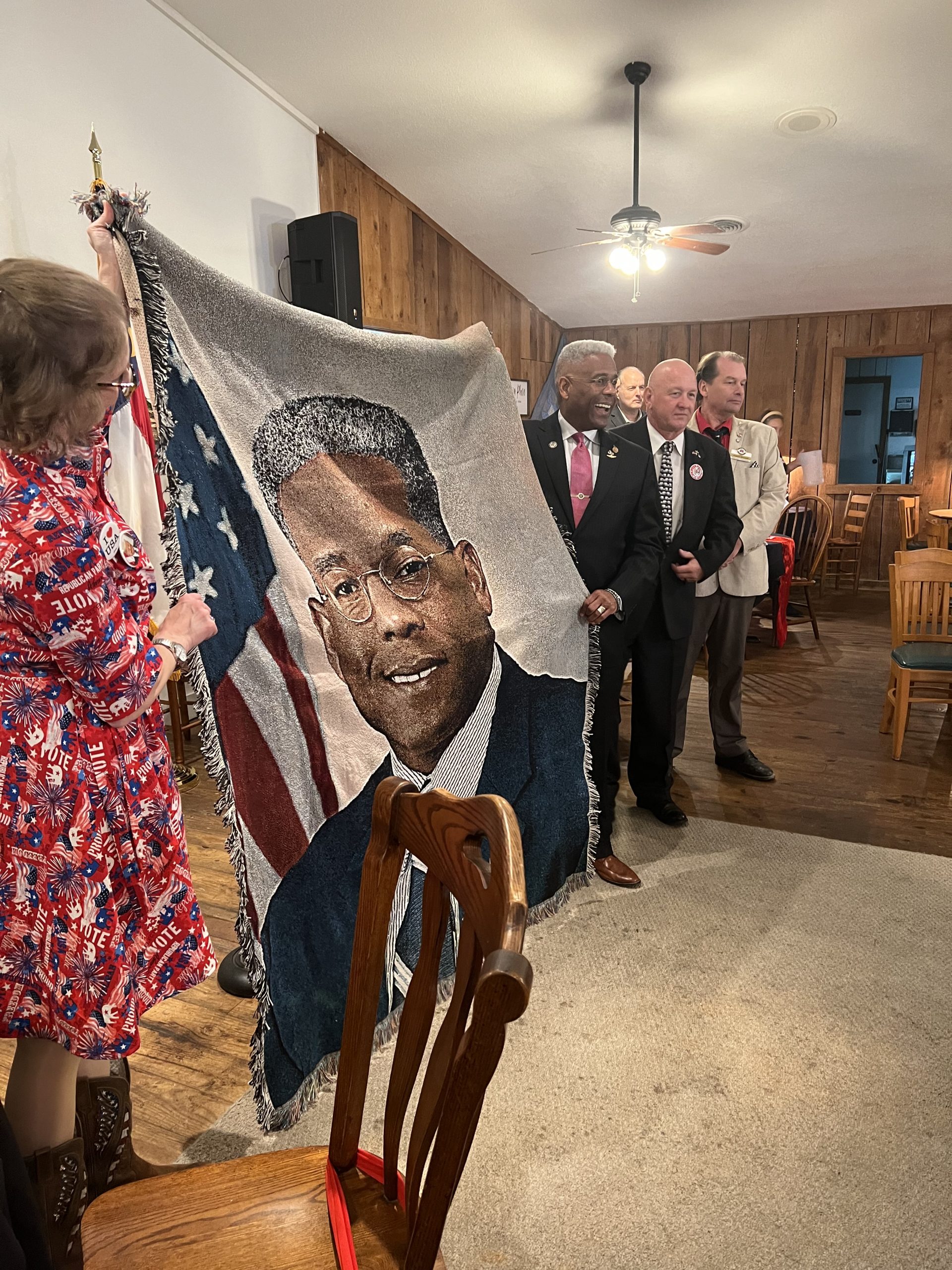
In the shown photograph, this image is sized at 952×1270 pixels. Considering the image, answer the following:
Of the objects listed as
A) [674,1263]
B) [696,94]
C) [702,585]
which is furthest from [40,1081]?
[696,94]

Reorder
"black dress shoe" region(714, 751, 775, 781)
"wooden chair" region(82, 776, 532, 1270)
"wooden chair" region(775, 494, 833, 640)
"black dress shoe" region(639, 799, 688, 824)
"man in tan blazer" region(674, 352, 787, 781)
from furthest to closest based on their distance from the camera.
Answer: "wooden chair" region(775, 494, 833, 640)
"black dress shoe" region(714, 751, 775, 781)
"man in tan blazer" region(674, 352, 787, 781)
"black dress shoe" region(639, 799, 688, 824)
"wooden chair" region(82, 776, 532, 1270)

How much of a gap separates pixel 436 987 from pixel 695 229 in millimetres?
4779

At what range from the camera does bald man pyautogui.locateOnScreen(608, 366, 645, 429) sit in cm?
527

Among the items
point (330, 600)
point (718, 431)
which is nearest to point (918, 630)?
point (718, 431)

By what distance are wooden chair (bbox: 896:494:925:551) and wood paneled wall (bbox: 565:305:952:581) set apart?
9 cm

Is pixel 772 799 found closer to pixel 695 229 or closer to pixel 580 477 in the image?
pixel 580 477

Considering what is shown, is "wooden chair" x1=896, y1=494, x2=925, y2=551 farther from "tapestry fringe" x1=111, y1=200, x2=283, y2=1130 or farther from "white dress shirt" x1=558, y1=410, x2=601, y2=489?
"tapestry fringe" x1=111, y1=200, x2=283, y2=1130

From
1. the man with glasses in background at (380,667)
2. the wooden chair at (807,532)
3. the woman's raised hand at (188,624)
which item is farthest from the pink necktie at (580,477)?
the wooden chair at (807,532)

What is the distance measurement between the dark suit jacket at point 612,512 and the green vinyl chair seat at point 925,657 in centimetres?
155

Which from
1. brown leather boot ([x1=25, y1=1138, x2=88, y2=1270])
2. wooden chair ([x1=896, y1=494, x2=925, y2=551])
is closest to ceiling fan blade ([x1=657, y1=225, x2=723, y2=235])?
wooden chair ([x1=896, y1=494, x2=925, y2=551])

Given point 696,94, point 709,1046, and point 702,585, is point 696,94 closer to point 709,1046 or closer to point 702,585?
point 702,585

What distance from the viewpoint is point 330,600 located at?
161 cm

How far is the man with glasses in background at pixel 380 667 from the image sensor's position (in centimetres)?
152

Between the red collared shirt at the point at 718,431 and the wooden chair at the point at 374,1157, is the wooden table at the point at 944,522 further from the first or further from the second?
the wooden chair at the point at 374,1157
